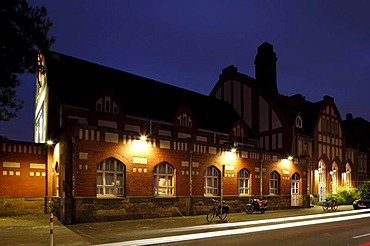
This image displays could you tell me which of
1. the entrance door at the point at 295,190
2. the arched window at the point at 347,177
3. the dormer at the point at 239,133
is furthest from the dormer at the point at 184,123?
the arched window at the point at 347,177

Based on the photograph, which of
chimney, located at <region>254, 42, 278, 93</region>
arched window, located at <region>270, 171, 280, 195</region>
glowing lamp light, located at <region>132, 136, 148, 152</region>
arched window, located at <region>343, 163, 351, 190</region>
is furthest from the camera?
arched window, located at <region>343, 163, 351, 190</region>

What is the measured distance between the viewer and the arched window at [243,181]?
100 ft

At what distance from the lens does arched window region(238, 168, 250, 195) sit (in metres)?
30.6

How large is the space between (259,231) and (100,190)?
362 inches

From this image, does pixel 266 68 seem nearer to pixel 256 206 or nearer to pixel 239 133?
pixel 239 133

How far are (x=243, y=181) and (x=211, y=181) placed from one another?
3.56 metres

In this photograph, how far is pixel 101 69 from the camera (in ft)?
118

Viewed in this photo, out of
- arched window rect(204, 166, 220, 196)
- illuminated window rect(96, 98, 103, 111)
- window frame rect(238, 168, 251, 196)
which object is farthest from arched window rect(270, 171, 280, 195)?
illuminated window rect(96, 98, 103, 111)

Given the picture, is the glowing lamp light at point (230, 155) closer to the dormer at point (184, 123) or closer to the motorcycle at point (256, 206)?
the motorcycle at point (256, 206)

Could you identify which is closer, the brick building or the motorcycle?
the brick building

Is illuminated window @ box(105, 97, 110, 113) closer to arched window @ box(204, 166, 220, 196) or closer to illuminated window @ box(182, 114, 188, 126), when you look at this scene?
illuminated window @ box(182, 114, 188, 126)

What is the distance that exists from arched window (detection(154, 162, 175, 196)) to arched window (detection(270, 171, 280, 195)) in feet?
35.6

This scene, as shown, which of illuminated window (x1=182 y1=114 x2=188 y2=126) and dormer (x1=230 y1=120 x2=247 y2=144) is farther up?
illuminated window (x1=182 y1=114 x2=188 y2=126)

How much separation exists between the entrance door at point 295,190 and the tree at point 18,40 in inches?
978
